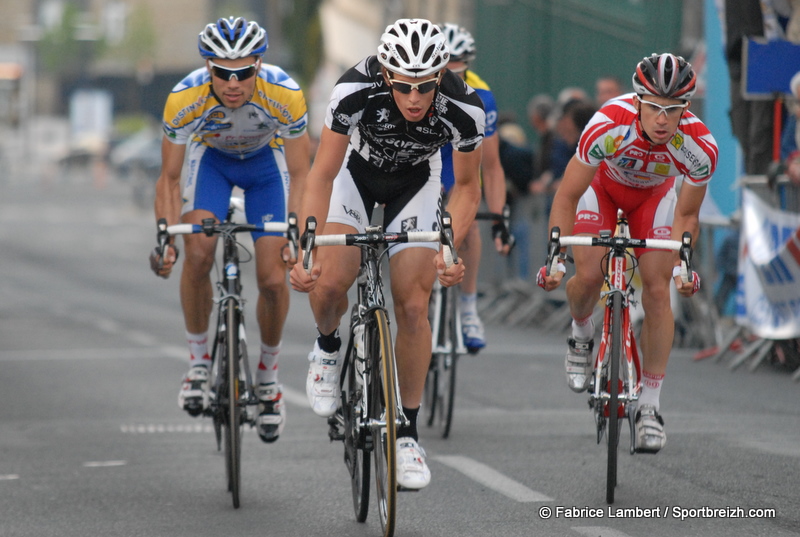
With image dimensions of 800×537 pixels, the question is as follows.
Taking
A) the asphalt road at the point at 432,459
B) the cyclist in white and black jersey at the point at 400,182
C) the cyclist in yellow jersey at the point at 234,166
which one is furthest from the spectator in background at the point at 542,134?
the cyclist in white and black jersey at the point at 400,182

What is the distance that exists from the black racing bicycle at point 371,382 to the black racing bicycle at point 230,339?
559 millimetres

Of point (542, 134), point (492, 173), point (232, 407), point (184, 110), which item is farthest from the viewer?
point (542, 134)

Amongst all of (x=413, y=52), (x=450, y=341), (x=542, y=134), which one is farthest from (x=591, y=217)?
(x=542, y=134)

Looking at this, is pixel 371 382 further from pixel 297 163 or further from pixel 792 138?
pixel 792 138

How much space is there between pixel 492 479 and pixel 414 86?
7.53ft

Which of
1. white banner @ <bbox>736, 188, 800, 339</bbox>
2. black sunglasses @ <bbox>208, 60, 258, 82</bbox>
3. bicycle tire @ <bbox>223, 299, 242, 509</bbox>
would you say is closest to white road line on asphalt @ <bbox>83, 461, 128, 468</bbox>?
bicycle tire @ <bbox>223, 299, 242, 509</bbox>

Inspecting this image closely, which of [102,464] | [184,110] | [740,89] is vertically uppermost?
[740,89]

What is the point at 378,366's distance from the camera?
19.1 feet

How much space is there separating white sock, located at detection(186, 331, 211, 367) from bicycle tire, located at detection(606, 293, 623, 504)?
2217 mm

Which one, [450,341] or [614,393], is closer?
[614,393]

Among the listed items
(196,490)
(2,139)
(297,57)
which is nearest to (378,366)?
(196,490)

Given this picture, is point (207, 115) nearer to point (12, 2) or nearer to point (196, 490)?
point (196, 490)

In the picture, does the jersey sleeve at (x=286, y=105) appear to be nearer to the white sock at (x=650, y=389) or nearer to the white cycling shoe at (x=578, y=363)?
the white cycling shoe at (x=578, y=363)

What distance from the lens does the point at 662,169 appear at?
6.87m
